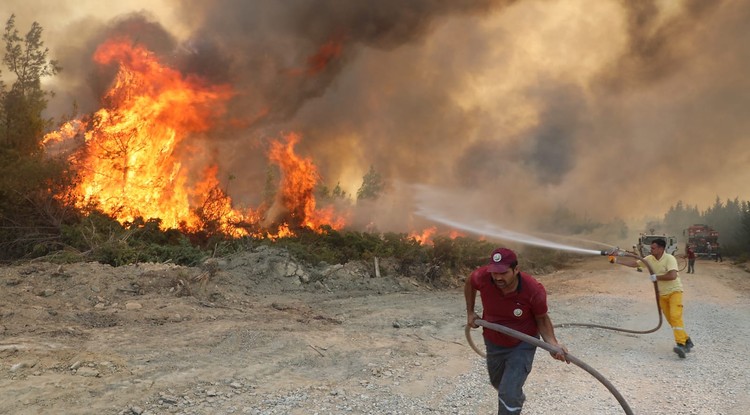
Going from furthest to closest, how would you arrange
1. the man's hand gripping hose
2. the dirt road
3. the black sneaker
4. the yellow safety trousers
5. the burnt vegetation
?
the burnt vegetation < the yellow safety trousers < the black sneaker < the dirt road < the man's hand gripping hose

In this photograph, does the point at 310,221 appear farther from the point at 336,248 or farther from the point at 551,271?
the point at 551,271

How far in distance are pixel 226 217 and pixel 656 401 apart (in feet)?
50.9

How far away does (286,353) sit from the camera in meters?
6.73

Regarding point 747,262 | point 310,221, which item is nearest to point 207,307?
point 310,221

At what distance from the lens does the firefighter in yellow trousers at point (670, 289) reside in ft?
23.4

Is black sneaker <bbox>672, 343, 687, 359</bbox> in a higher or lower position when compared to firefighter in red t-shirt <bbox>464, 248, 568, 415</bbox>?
lower

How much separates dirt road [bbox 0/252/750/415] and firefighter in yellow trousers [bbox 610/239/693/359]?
310 millimetres

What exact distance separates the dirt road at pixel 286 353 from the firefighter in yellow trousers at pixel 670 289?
31 cm

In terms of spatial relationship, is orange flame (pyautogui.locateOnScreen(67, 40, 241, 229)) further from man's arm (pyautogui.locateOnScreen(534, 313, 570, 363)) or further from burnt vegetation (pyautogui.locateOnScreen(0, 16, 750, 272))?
man's arm (pyautogui.locateOnScreen(534, 313, 570, 363))

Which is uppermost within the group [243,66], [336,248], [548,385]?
[243,66]

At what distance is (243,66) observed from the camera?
65.1 ft

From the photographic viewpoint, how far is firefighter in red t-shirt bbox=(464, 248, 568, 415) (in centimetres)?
377

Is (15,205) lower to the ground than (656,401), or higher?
higher

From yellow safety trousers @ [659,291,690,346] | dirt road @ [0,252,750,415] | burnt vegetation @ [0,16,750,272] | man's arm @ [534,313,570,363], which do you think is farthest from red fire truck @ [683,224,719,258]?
man's arm @ [534,313,570,363]
